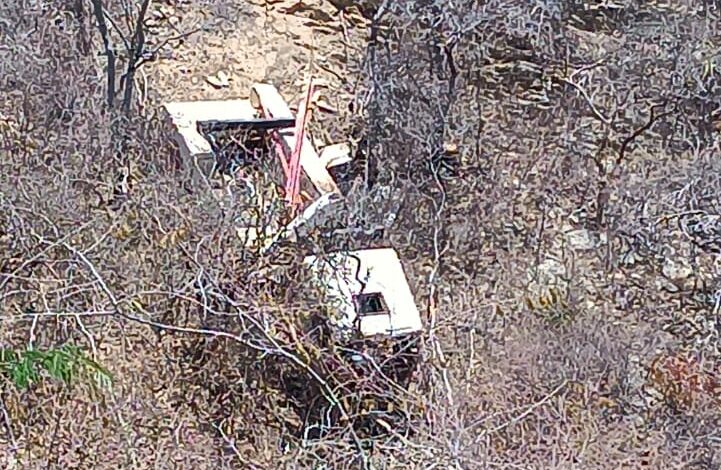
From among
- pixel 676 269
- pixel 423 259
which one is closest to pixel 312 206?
pixel 423 259

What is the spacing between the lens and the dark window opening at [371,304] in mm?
3139

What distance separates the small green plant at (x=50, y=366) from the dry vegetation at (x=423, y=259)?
37 millimetres

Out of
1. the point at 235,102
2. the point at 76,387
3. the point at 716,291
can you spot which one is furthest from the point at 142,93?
the point at 716,291

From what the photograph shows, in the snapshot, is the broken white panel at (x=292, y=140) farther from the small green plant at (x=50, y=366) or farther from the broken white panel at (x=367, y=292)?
the small green plant at (x=50, y=366)

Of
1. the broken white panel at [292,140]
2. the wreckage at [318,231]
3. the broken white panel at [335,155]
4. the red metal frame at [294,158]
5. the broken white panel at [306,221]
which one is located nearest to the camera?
the wreckage at [318,231]

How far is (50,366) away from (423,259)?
1.40m

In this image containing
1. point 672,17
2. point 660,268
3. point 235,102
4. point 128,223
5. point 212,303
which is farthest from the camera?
point 672,17

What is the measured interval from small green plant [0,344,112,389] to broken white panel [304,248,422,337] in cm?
69

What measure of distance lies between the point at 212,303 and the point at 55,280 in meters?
0.47

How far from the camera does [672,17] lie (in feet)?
16.2

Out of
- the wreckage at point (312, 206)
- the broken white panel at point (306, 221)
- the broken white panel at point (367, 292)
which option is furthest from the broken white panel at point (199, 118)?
the broken white panel at point (367, 292)

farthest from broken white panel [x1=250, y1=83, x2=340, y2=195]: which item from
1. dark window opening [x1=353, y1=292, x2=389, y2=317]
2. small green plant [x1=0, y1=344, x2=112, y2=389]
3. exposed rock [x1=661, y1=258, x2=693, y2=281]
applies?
exposed rock [x1=661, y1=258, x2=693, y2=281]

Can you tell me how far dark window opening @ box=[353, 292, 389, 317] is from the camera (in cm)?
314

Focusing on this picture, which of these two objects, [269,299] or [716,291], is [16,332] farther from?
[716,291]
